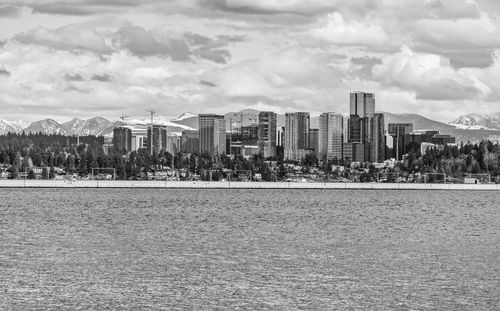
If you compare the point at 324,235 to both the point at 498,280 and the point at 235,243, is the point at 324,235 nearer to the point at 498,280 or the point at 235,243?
the point at 235,243

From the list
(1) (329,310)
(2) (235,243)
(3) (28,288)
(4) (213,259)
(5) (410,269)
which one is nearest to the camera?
(1) (329,310)

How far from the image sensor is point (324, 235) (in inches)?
3652

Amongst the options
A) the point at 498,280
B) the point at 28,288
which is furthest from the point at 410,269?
the point at 28,288

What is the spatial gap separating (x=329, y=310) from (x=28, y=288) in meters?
16.0

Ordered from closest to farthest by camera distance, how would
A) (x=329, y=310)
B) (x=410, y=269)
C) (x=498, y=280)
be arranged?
(x=329, y=310), (x=498, y=280), (x=410, y=269)

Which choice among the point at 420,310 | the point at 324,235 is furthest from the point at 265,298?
the point at 324,235

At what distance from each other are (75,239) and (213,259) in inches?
787

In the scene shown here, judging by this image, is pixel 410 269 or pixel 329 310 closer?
pixel 329 310

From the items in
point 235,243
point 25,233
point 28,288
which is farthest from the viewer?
point 25,233

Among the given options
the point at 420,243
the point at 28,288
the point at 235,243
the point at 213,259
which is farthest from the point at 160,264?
the point at 420,243

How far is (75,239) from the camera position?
8444cm

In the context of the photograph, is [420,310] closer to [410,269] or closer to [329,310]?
[329,310]

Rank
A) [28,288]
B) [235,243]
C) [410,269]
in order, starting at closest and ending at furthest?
[28,288] → [410,269] → [235,243]

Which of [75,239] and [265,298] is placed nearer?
[265,298]
